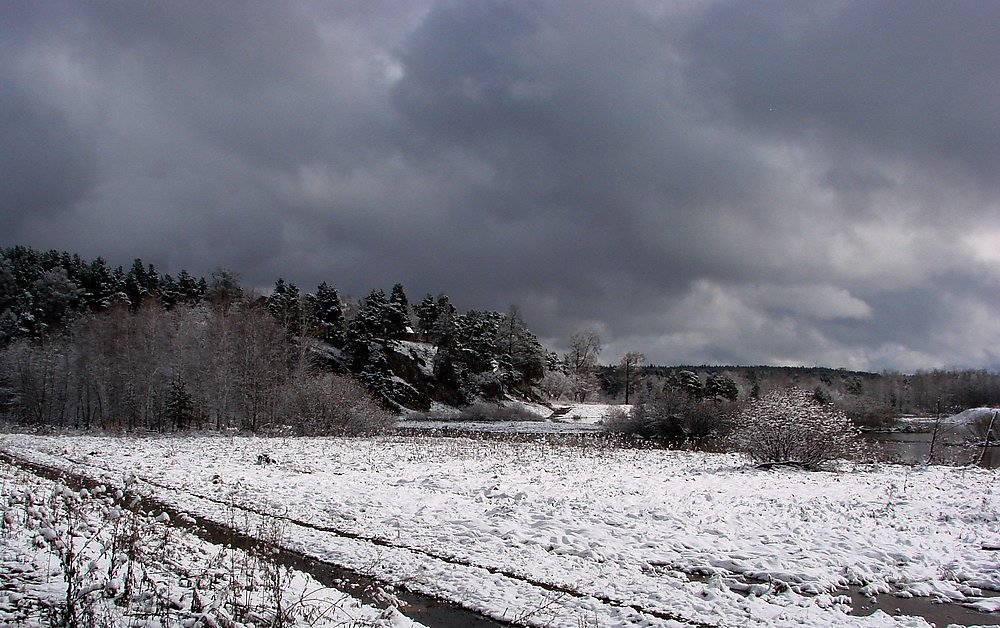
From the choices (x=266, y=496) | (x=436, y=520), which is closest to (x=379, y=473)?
(x=266, y=496)

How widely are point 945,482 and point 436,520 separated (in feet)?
49.5

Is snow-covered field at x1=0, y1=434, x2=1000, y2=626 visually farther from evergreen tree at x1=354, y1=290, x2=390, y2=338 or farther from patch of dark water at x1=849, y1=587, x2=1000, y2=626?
evergreen tree at x1=354, y1=290, x2=390, y2=338

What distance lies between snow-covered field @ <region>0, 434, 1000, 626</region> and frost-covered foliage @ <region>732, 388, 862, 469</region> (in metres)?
1.84

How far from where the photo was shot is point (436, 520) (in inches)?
426

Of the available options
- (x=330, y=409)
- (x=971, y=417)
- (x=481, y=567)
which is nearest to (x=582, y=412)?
(x=971, y=417)

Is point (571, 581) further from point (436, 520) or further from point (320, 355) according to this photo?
point (320, 355)

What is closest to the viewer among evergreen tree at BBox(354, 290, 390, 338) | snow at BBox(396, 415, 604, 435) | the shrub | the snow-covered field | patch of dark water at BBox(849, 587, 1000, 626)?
→ patch of dark water at BBox(849, 587, 1000, 626)

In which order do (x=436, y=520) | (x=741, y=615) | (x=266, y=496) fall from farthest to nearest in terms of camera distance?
(x=266, y=496) → (x=436, y=520) → (x=741, y=615)

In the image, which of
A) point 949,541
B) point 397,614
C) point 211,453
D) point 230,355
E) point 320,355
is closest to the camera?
point 397,614

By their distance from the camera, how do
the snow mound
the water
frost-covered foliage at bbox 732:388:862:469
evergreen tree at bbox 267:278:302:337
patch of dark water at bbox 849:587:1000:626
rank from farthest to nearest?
1. evergreen tree at bbox 267:278:302:337
2. the snow mound
3. the water
4. frost-covered foliage at bbox 732:388:862:469
5. patch of dark water at bbox 849:587:1000:626

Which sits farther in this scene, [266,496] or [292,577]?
[266,496]

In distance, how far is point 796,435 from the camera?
20859 mm

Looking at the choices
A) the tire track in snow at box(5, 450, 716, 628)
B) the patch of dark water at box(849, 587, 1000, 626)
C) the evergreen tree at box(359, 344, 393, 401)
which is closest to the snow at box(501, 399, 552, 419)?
the evergreen tree at box(359, 344, 393, 401)

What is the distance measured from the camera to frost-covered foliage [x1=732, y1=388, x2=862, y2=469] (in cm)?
2072
